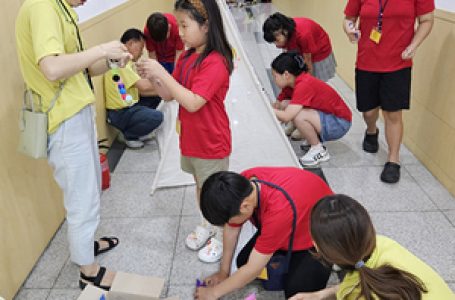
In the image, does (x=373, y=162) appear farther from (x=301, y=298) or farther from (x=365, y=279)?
(x=365, y=279)

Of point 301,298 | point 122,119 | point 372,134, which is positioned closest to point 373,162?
point 372,134

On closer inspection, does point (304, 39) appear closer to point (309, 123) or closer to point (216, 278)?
point (309, 123)

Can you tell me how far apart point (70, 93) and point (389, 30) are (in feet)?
5.58

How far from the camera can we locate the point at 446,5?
228 cm

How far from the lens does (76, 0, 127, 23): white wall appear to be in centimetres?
231

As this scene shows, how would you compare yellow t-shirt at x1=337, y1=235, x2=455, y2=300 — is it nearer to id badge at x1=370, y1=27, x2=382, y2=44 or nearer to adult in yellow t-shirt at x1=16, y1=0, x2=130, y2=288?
adult in yellow t-shirt at x1=16, y1=0, x2=130, y2=288

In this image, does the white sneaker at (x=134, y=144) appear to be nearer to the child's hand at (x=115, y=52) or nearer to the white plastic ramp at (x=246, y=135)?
the white plastic ramp at (x=246, y=135)

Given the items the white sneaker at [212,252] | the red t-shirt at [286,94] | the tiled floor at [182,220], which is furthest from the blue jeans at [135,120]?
the white sneaker at [212,252]

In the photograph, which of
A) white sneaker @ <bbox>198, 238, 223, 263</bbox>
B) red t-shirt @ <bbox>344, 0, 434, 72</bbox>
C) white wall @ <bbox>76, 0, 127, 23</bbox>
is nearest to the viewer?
white sneaker @ <bbox>198, 238, 223, 263</bbox>

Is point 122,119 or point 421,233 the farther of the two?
point 122,119

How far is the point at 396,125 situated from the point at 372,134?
13.6 inches

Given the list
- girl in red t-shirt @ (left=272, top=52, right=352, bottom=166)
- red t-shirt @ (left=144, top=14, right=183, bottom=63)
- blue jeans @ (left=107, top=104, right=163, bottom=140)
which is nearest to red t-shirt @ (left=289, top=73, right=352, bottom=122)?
girl in red t-shirt @ (left=272, top=52, right=352, bottom=166)

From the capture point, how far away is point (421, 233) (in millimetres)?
1901

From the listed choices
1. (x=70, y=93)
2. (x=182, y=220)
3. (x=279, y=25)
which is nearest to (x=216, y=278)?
(x=182, y=220)
